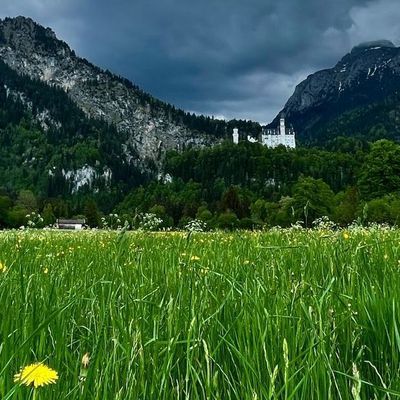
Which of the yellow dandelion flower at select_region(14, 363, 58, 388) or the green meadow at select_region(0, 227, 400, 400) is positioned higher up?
the yellow dandelion flower at select_region(14, 363, 58, 388)

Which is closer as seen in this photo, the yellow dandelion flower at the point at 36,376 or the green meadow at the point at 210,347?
the yellow dandelion flower at the point at 36,376

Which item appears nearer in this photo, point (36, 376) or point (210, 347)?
point (36, 376)

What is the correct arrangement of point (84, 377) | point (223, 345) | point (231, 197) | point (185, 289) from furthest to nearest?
point (231, 197)
point (185, 289)
point (223, 345)
point (84, 377)

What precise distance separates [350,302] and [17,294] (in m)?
1.40

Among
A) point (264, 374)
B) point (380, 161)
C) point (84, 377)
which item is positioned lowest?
point (264, 374)

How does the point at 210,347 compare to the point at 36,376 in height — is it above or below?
below

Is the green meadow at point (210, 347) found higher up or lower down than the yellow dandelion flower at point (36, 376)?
lower down

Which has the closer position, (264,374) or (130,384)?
(130,384)

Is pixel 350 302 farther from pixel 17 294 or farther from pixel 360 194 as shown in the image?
pixel 360 194

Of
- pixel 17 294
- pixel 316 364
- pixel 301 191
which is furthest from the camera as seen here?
pixel 301 191

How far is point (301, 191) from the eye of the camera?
377ft

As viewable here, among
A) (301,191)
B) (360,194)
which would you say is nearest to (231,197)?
(301,191)

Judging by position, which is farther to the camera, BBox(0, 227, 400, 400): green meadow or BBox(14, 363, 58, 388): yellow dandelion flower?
BBox(0, 227, 400, 400): green meadow

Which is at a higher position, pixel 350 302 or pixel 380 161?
pixel 380 161
